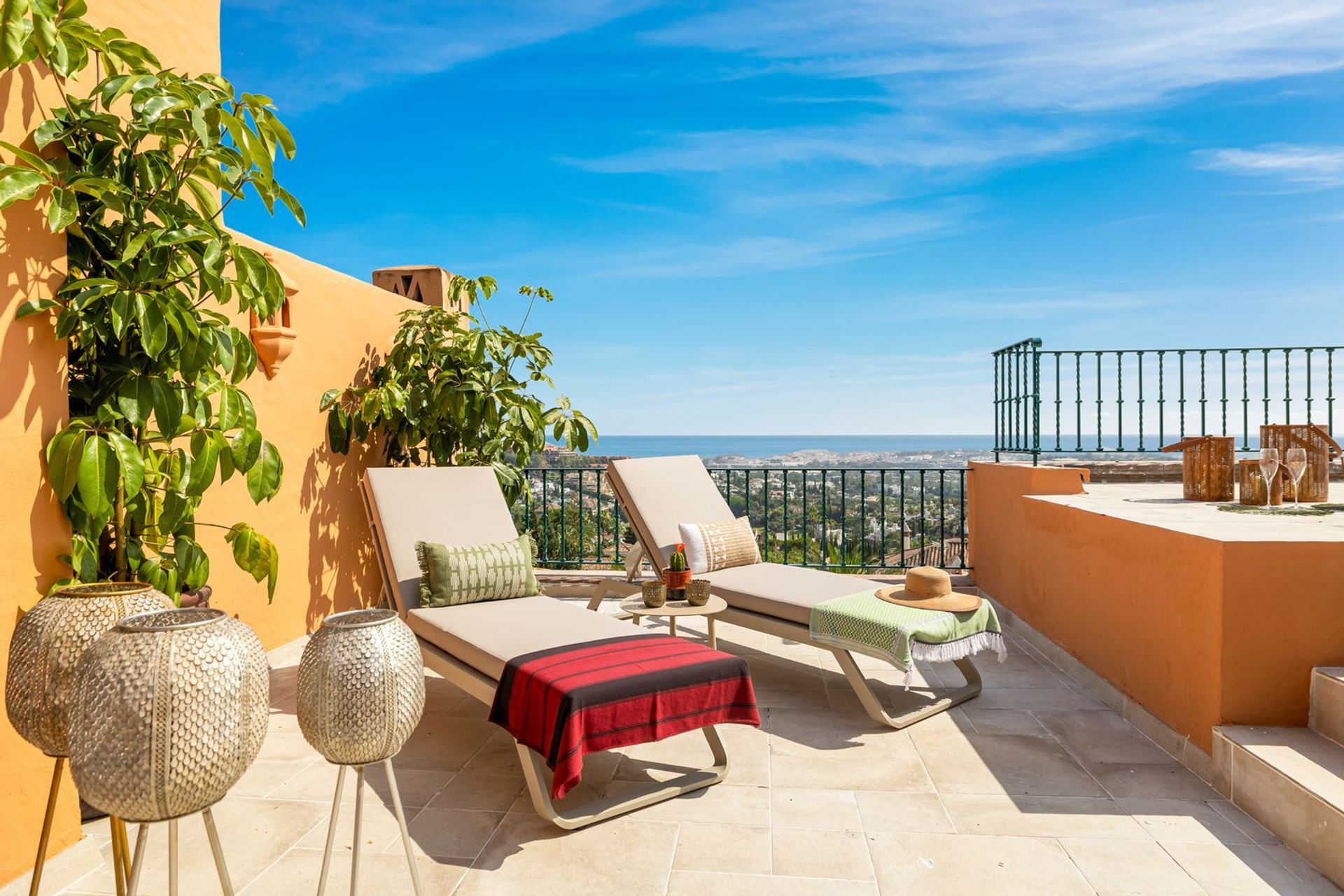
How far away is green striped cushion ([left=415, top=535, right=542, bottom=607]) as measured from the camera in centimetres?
342

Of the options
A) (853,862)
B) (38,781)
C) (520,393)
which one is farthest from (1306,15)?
(38,781)

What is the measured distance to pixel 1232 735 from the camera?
243cm

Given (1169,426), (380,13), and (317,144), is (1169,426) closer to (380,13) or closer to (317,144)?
(380,13)

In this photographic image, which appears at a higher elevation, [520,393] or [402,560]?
[520,393]

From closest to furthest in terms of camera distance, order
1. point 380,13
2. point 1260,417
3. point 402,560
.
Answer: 1. point 402,560
2. point 1260,417
3. point 380,13

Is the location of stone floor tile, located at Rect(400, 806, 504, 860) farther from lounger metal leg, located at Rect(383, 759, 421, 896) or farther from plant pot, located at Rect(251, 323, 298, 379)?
plant pot, located at Rect(251, 323, 298, 379)

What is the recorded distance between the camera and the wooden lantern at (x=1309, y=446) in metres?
3.81

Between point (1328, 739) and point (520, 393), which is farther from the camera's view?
point (520, 393)

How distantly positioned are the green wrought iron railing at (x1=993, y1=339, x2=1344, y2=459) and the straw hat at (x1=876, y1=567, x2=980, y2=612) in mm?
2252

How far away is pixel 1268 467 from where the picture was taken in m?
3.61

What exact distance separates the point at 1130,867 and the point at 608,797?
1.55m

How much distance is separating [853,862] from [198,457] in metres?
2.35

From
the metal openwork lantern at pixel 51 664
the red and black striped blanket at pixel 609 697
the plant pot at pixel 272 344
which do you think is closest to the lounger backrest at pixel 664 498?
the red and black striped blanket at pixel 609 697

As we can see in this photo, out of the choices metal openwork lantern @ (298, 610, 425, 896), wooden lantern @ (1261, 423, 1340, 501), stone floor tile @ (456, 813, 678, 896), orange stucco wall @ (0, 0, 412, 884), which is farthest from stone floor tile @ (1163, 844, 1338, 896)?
orange stucco wall @ (0, 0, 412, 884)
